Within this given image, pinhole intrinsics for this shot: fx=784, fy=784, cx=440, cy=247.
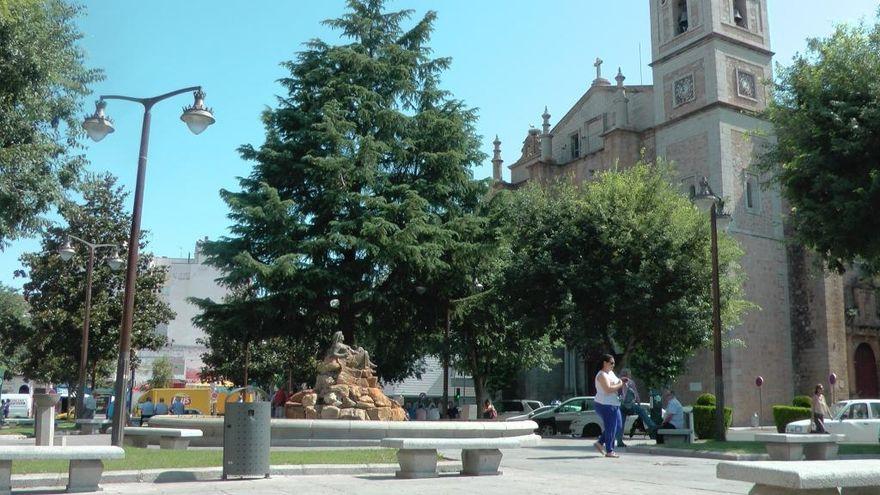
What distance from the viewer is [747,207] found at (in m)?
37.9

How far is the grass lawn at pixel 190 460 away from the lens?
32.4 feet

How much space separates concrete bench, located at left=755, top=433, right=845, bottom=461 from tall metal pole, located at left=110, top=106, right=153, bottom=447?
427 inches

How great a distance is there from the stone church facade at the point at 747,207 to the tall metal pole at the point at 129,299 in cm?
2695

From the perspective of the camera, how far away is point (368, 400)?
18156 millimetres

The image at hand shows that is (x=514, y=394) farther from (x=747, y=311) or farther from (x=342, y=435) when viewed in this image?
(x=342, y=435)

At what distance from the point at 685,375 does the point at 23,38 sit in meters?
31.3

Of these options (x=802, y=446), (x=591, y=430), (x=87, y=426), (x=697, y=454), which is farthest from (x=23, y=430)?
(x=802, y=446)

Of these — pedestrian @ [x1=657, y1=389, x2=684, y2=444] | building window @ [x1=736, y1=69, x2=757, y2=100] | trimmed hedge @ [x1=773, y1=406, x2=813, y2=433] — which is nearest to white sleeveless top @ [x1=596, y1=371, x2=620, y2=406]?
pedestrian @ [x1=657, y1=389, x2=684, y2=444]

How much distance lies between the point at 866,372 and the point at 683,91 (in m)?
18.0

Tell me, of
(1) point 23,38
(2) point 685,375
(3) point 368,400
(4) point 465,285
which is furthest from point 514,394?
(1) point 23,38

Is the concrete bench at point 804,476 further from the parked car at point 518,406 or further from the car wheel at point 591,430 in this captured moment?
the parked car at point 518,406

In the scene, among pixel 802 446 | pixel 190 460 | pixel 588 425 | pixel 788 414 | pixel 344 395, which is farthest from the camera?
pixel 788 414

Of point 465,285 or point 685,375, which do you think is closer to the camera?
point 465,285

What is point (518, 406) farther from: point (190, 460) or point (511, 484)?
point (511, 484)
